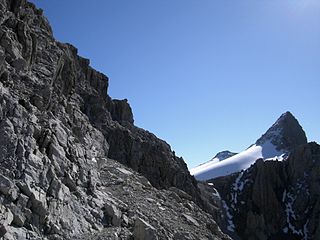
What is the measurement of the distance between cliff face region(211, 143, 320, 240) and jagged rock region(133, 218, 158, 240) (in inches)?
4207

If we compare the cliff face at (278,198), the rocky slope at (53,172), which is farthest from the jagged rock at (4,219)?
the cliff face at (278,198)

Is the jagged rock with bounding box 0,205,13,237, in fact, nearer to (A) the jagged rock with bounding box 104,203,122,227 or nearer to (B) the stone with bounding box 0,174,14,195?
(B) the stone with bounding box 0,174,14,195

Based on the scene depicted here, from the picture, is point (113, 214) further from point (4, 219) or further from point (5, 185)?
point (4, 219)

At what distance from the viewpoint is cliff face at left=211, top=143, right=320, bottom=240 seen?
12950 cm

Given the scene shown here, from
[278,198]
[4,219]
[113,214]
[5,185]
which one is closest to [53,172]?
[5,185]

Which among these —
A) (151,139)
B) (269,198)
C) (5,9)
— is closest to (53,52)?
(5,9)

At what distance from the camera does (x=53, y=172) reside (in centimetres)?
2762

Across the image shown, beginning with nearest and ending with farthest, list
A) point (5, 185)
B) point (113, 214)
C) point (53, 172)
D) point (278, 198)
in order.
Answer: point (5, 185) < point (53, 172) < point (113, 214) < point (278, 198)

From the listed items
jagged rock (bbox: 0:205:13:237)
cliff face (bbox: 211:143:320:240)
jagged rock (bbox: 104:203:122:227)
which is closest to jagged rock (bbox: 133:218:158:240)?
jagged rock (bbox: 104:203:122:227)

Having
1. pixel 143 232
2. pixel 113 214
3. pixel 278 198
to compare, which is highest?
pixel 278 198

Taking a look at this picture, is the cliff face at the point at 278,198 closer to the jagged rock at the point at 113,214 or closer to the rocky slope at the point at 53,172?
the rocky slope at the point at 53,172

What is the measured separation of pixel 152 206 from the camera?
36.0 meters

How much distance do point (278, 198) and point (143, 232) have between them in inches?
4860

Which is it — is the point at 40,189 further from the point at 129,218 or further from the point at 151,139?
the point at 151,139
